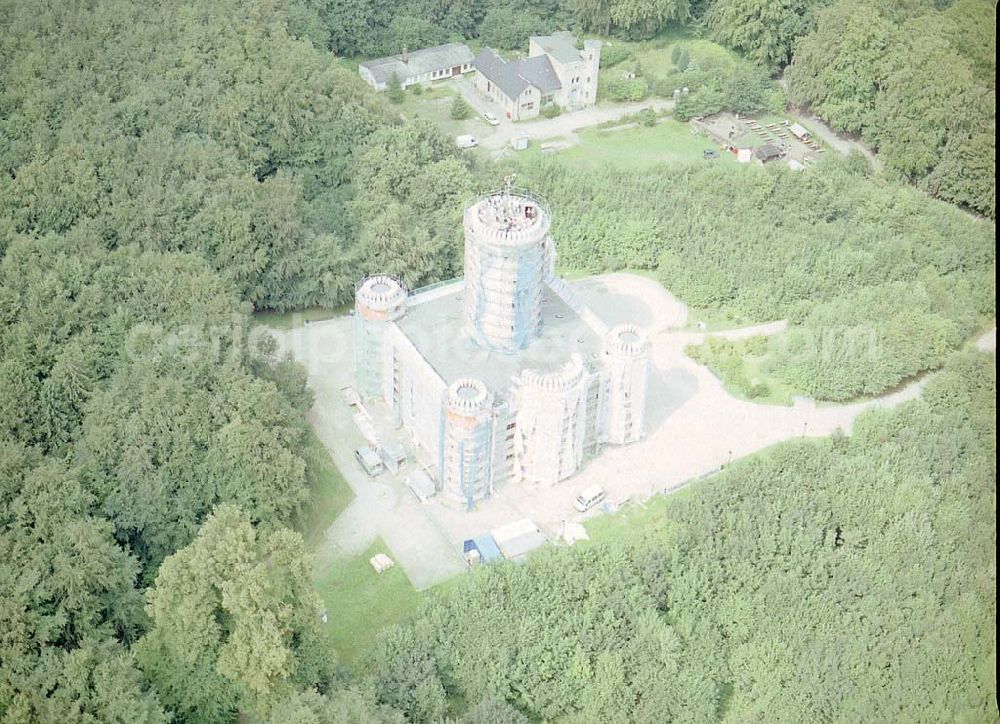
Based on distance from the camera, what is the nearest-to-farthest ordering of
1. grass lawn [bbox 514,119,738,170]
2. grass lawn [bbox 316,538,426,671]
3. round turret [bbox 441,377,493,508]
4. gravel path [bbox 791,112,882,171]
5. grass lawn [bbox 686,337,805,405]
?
grass lawn [bbox 316,538,426,671] < round turret [bbox 441,377,493,508] < grass lawn [bbox 686,337,805,405] < grass lawn [bbox 514,119,738,170] < gravel path [bbox 791,112,882,171]

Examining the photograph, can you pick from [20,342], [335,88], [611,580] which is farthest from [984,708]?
[335,88]

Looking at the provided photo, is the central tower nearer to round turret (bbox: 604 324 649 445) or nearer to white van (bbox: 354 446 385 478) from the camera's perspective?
round turret (bbox: 604 324 649 445)

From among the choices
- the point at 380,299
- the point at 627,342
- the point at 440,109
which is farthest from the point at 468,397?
the point at 440,109

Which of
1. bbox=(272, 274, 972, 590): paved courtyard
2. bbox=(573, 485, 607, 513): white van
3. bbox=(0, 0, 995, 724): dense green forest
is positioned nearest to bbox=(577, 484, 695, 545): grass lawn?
bbox=(272, 274, 972, 590): paved courtyard

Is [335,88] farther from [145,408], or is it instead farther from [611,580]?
[611,580]

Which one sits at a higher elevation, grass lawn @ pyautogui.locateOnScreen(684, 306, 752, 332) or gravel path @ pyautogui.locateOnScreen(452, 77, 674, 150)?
grass lawn @ pyautogui.locateOnScreen(684, 306, 752, 332)

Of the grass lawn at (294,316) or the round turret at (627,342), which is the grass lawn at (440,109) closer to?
the grass lawn at (294,316)
